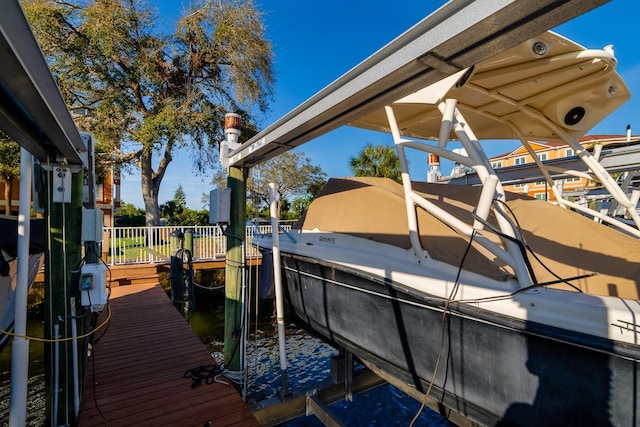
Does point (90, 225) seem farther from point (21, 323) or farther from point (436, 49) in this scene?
point (436, 49)

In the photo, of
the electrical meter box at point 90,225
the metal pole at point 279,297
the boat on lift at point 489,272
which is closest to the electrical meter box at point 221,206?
the metal pole at point 279,297

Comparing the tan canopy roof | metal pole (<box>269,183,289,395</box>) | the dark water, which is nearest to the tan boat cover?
metal pole (<box>269,183,289,395</box>)

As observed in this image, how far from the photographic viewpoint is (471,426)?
2.70 metres

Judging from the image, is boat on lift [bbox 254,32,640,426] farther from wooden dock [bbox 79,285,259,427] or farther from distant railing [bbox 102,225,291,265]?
distant railing [bbox 102,225,291,265]

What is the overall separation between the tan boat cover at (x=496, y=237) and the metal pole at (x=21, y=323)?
2.73 meters

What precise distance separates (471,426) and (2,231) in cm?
480

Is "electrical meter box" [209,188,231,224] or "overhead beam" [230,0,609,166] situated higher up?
"overhead beam" [230,0,609,166]

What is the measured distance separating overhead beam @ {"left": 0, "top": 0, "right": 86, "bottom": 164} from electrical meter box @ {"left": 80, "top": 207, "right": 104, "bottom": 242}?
709 millimetres

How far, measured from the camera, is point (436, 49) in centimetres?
140

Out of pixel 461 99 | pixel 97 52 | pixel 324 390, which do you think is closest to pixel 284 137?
pixel 461 99

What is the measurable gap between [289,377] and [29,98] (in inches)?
215

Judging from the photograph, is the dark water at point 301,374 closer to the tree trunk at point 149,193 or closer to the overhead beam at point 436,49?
the overhead beam at point 436,49

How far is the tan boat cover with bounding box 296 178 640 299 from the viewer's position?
277 cm

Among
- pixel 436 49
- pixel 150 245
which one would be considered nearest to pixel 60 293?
pixel 436 49
